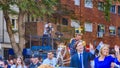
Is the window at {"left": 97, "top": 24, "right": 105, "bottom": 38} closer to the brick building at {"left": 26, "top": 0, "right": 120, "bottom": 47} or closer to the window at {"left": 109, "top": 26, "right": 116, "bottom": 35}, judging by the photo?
the brick building at {"left": 26, "top": 0, "right": 120, "bottom": 47}

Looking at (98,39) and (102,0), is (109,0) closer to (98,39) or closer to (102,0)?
(102,0)

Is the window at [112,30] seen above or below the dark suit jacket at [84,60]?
below

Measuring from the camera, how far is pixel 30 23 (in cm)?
4669

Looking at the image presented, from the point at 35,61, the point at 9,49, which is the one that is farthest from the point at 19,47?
the point at 35,61

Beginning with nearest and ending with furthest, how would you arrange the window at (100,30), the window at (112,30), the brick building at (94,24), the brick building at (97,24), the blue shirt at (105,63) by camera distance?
the blue shirt at (105,63)
the brick building at (94,24)
the brick building at (97,24)
the window at (100,30)
the window at (112,30)

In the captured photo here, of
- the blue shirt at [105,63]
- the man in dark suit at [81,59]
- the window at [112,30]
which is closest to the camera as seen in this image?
the blue shirt at [105,63]

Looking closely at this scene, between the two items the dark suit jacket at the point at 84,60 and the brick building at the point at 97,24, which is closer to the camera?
the dark suit jacket at the point at 84,60

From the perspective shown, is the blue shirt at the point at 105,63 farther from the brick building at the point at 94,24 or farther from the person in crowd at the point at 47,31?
the brick building at the point at 94,24

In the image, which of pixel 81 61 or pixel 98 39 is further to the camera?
pixel 98 39

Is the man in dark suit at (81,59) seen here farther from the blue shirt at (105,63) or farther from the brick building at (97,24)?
the brick building at (97,24)

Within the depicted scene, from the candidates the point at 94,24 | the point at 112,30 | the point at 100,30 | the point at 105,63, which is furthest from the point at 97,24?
the point at 105,63

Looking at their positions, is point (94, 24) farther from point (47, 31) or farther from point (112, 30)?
point (47, 31)

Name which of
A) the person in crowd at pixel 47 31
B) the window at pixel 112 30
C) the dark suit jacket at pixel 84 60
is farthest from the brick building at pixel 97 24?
the dark suit jacket at pixel 84 60

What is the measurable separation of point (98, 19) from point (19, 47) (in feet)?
80.1
